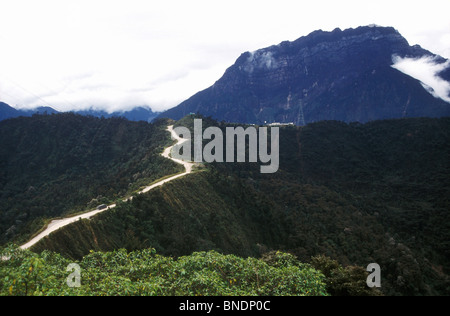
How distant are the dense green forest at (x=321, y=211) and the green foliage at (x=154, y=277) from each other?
8727 millimetres

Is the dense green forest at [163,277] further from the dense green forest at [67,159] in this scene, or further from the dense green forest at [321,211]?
the dense green forest at [67,159]

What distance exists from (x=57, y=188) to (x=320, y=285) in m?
67.6

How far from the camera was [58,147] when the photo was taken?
89000mm

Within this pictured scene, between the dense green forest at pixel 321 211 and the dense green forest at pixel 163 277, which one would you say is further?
the dense green forest at pixel 321 211

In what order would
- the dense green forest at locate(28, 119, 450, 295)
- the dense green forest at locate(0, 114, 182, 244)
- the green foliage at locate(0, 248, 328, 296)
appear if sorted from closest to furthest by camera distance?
the green foliage at locate(0, 248, 328, 296) → the dense green forest at locate(28, 119, 450, 295) → the dense green forest at locate(0, 114, 182, 244)

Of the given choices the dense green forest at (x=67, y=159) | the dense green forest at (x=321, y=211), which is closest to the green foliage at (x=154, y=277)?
the dense green forest at (x=321, y=211)

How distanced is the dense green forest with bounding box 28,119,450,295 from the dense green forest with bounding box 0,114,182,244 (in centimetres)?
1202

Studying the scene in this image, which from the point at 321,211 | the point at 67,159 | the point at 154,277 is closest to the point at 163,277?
the point at 154,277

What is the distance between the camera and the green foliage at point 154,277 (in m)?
11.2

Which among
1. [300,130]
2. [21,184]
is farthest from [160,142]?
[300,130]

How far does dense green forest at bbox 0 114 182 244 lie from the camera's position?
179 ft

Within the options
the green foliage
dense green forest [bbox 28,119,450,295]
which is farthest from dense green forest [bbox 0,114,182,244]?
the green foliage

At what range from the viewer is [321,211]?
60.1 metres

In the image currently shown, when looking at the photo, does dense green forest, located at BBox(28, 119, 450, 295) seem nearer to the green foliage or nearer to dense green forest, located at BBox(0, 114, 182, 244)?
the green foliage
